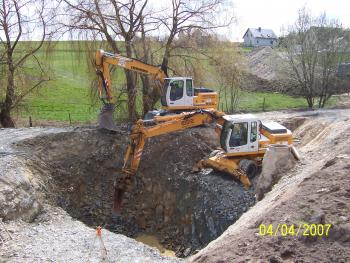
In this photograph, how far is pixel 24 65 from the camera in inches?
829

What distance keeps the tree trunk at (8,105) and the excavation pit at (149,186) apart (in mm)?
5257

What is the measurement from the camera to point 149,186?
15039 millimetres

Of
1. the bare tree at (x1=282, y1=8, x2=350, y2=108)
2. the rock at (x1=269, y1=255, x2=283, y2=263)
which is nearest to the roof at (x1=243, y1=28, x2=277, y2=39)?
the bare tree at (x1=282, y1=8, x2=350, y2=108)

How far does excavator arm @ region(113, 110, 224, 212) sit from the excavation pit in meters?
1.10

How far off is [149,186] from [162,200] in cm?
75

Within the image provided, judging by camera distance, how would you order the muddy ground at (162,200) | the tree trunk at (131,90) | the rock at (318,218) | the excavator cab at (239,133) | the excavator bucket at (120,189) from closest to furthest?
the rock at (318,218), the muddy ground at (162,200), the excavator bucket at (120,189), the excavator cab at (239,133), the tree trunk at (131,90)

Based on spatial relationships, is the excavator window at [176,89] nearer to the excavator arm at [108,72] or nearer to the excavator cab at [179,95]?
the excavator cab at [179,95]

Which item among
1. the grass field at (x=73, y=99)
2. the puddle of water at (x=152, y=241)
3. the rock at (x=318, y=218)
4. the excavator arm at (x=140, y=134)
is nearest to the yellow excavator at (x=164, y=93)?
the excavator arm at (x=140, y=134)

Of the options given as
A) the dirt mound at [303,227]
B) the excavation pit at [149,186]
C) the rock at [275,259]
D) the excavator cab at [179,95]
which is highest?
the excavator cab at [179,95]

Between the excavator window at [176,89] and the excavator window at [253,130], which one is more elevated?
the excavator window at [176,89]

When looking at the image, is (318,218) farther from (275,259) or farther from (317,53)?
(317,53)

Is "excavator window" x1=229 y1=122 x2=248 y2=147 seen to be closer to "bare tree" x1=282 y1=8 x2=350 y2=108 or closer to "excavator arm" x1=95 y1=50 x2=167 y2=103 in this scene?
"excavator arm" x1=95 y1=50 x2=167 y2=103

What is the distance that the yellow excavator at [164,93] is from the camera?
14922 millimetres

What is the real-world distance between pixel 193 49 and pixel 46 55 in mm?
6470
